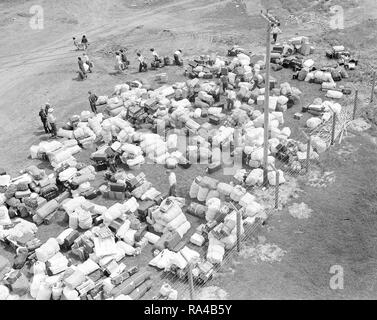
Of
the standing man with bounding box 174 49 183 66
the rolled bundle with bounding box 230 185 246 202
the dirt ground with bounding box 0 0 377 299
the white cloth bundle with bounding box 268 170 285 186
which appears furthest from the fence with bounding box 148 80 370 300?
the standing man with bounding box 174 49 183 66

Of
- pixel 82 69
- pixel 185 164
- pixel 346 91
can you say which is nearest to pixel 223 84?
pixel 346 91

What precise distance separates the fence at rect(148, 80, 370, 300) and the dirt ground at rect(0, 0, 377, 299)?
0.99 ft

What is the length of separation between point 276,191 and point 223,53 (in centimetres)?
1288

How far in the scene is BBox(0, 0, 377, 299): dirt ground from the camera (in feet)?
36.9

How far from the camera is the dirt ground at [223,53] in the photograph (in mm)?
11258

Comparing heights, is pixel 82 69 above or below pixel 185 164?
above

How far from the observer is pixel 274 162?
1508cm

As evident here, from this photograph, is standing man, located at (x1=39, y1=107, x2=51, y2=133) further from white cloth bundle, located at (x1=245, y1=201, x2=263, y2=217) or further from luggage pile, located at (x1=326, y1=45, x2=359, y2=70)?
luggage pile, located at (x1=326, y1=45, x2=359, y2=70)

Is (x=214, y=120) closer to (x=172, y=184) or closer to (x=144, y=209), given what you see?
(x=172, y=184)

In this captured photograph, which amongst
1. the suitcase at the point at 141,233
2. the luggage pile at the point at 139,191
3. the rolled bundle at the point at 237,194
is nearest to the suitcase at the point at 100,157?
the luggage pile at the point at 139,191

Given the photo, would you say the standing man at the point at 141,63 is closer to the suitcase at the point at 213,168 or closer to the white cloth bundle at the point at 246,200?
the suitcase at the point at 213,168

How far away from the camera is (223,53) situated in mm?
24094

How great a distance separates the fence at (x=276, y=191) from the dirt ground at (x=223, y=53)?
0.30 meters
